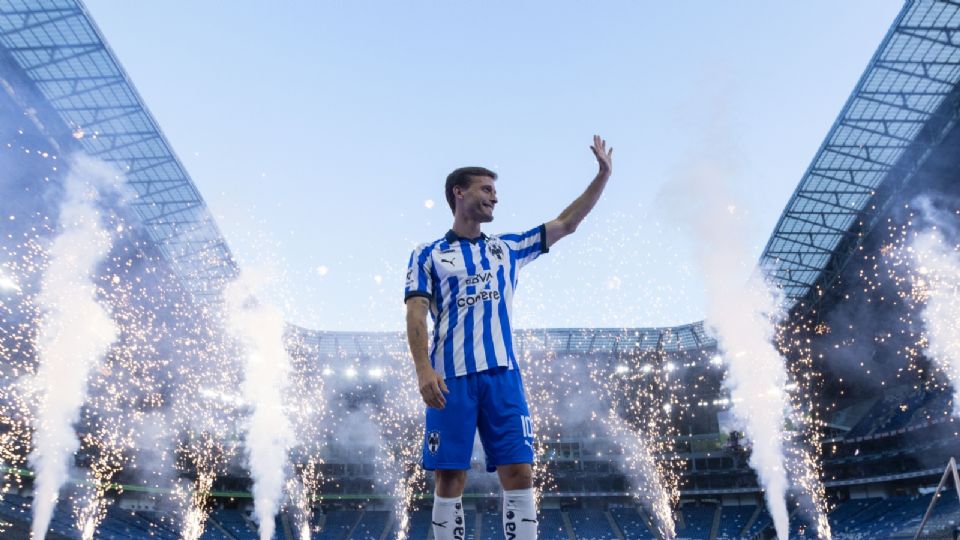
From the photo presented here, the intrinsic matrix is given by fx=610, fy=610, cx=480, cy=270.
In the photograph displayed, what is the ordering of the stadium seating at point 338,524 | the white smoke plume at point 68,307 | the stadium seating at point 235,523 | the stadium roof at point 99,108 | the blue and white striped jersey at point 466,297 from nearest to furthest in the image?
the blue and white striped jersey at point 466,297
the stadium roof at point 99,108
the white smoke plume at point 68,307
the stadium seating at point 235,523
the stadium seating at point 338,524

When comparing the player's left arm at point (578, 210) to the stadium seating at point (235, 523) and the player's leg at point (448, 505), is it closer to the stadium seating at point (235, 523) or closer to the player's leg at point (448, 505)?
the player's leg at point (448, 505)

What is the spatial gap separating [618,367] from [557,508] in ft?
39.8

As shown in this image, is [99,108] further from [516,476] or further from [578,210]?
[516,476]

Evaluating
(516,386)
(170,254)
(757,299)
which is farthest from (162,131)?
(757,299)

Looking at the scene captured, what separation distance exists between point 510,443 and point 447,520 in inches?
17.9

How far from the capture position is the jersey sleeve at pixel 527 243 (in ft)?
10.5

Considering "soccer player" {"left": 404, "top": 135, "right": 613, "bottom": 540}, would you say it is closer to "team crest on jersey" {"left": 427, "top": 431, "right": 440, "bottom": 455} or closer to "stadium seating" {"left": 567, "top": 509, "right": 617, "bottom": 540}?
"team crest on jersey" {"left": 427, "top": 431, "right": 440, "bottom": 455}

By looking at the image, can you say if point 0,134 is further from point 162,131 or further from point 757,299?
point 757,299

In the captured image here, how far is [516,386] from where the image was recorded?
2803 millimetres

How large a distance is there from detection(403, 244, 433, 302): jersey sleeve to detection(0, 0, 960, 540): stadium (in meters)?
3.95

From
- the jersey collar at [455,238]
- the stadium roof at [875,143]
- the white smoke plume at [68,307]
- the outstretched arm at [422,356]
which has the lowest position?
the outstretched arm at [422,356]

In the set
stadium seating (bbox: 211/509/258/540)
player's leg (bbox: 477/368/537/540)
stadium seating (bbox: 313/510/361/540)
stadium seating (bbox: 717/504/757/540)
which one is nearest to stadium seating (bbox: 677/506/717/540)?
stadium seating (bbox: 717/504/757/540)

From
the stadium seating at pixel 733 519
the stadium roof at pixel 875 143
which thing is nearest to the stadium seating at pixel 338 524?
the stadium seating at pixel 733 519

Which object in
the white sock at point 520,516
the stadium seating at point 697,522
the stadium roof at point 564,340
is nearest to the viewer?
the white sock at point 520,516
